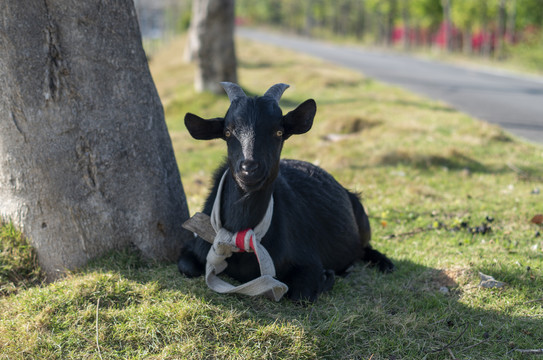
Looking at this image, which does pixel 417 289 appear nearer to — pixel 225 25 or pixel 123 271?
pixel 123 271

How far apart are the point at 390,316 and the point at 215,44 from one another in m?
10.6

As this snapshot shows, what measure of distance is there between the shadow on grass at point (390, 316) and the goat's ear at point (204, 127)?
3.53 ft

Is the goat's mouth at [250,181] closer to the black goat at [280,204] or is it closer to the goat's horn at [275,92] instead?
the black goat at [280,204]

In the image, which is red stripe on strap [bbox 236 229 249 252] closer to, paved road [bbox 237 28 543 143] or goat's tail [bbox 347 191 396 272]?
goat's tail [bbox 347 191 396 272]

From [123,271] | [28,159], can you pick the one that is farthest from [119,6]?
[123,271]

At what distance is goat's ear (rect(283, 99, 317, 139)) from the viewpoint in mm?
3395

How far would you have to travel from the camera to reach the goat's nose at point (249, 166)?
308cm

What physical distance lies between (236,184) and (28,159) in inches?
62.4

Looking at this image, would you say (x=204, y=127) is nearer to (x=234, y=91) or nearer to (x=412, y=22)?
(x=234, y=91)

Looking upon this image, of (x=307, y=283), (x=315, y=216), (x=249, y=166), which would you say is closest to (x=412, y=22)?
(x=315, y=216)

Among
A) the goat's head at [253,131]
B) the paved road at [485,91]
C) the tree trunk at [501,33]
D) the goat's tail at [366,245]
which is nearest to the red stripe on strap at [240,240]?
the goat's head at [253,131]

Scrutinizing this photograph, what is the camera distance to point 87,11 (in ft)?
12.1

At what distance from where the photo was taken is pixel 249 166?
309 cm

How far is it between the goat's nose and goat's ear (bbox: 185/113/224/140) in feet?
1.54
